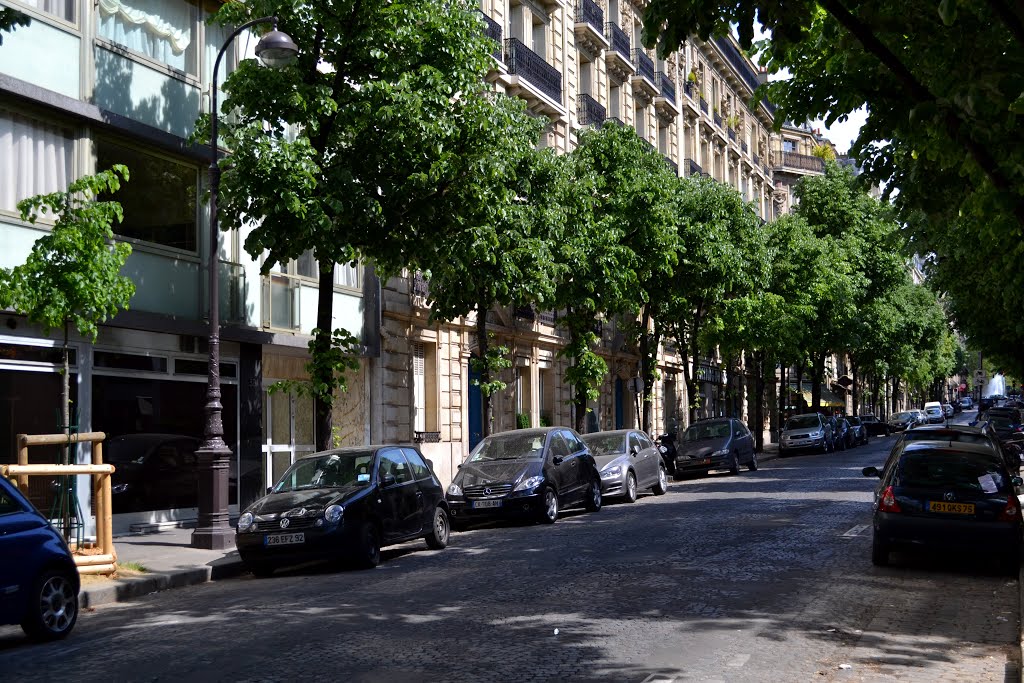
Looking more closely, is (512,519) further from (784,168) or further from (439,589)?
(784,168)

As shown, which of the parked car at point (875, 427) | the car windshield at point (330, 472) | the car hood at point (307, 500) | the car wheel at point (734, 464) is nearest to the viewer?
the car hood at point (307, 500)

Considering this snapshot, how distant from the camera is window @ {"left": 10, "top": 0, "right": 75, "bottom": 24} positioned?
654 inches

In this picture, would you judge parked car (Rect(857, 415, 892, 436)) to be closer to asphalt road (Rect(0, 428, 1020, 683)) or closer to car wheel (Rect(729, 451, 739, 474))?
car wheel (Rect(729, 451, 739, 474))

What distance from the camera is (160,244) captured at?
61.9 feet

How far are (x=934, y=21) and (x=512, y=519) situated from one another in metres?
12.7

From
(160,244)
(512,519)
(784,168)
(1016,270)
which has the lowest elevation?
(512,519)

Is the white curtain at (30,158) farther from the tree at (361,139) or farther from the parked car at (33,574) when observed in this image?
the parked car at (33,574)

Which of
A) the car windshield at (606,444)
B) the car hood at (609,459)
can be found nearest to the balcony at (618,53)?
the car windshield at (606,444)

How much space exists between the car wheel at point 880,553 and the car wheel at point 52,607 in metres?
8.34

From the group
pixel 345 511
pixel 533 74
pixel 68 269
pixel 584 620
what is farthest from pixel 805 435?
pixel 584 620

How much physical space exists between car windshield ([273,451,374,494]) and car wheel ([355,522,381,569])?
0.70 metres

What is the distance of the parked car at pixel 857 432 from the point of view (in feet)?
172

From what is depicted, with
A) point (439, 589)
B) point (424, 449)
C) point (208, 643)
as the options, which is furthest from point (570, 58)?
point (208, 643)

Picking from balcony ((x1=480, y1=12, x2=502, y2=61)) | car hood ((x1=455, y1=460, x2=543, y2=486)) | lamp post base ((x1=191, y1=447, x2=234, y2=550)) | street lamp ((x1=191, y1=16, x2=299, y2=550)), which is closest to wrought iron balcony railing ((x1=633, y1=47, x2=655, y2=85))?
balcony ((x1=480, y1=12, x2=502, y2=61))
